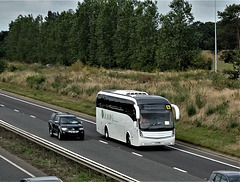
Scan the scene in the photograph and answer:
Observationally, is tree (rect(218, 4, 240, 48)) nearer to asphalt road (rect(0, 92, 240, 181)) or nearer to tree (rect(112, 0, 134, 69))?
tree (rect(112, 0, 134, 69))

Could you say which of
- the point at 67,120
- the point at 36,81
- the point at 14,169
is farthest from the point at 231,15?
the point at 14,169

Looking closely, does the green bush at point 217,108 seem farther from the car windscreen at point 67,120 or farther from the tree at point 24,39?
the tree at point 24,39

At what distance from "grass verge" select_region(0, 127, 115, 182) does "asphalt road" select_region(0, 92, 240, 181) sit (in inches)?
68.3

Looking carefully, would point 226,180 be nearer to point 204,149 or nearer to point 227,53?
point 204,149

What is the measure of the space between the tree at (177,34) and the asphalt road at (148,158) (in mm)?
25838

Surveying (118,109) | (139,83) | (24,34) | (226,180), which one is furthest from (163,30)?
(24,34)

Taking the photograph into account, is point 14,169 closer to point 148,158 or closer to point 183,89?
point 148,158

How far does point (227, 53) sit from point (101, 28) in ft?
89.1

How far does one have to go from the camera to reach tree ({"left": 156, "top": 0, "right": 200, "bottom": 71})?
61938mm

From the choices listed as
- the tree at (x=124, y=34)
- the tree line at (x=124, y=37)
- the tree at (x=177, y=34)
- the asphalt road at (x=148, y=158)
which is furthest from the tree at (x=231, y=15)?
the asphalt road at (x=148, y=158)

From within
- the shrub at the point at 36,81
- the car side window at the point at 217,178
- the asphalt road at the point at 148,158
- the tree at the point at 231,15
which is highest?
the tree at the point at 231,15

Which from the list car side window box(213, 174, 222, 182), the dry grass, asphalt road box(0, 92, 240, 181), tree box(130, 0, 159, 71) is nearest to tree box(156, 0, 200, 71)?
the dry grass

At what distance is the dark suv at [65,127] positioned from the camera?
32719 mm

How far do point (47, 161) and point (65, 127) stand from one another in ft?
23.1
